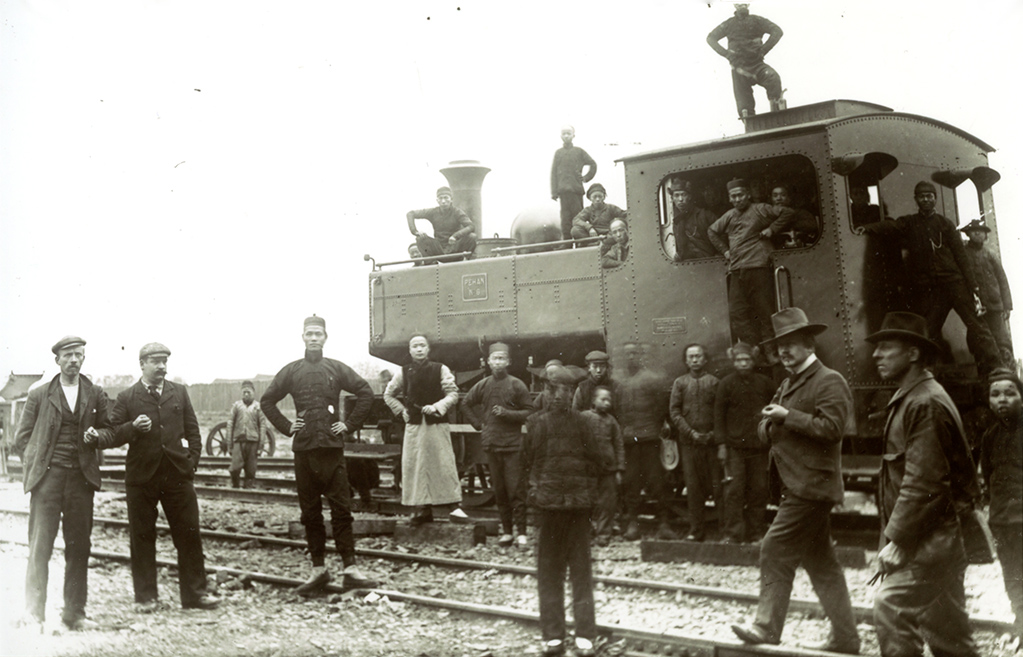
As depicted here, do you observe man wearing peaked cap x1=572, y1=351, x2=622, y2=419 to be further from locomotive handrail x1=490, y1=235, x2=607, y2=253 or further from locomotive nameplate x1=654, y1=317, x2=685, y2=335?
locomotive handrail x1=490, y1=235, x2=607, y2=253

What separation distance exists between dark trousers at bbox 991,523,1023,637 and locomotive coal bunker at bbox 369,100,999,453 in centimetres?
168

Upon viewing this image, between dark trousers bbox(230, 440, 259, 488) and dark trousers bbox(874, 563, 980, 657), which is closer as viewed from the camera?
dark trousers bbox(874, 563, 980, 657)

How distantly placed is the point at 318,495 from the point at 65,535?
1.68 metres

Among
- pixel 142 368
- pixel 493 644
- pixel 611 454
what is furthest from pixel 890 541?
pixel 142 368

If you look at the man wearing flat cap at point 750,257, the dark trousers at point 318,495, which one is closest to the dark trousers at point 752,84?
the man wearing flat cap at point 750,257

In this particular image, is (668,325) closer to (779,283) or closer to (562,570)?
(779,283)

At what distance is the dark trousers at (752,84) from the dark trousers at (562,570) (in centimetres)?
452

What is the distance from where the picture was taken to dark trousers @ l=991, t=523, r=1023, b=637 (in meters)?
4.33

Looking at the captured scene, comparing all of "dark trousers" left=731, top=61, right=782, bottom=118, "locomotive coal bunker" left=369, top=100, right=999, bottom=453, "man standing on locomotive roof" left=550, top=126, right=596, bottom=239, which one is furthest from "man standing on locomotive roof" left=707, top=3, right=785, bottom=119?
"man standing on locomotive roof" left=550, top=126, right=596, bottom=239

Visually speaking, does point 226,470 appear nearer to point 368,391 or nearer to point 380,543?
point 380,543

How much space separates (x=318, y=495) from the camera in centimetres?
632

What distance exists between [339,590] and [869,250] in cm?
472

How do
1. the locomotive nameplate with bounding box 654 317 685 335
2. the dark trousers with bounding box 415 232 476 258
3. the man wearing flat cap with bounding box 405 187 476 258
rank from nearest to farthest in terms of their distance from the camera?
the locomotive nameplate with bounding box 654 317 685 335 < the dark trousers with bounding box 415 232 476 258 < the man wearing flat cap with bounding box 405 187 476 258

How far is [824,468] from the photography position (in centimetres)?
435
